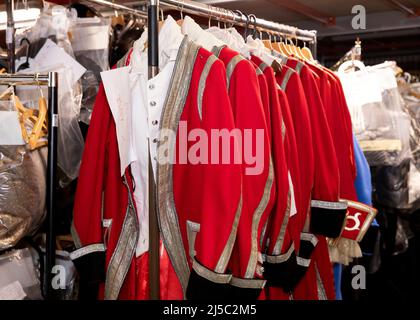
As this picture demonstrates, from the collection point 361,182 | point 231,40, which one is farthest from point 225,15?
point 361,182

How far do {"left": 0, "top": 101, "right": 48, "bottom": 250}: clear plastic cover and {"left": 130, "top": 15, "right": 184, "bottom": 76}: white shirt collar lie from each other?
17.7 inches

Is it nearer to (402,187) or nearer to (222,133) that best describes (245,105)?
(222,133)

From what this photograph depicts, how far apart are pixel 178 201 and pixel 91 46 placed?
1040mm

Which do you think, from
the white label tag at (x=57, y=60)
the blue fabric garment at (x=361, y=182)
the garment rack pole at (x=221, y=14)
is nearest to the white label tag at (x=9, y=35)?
the white label tag at (x=57, y=60)

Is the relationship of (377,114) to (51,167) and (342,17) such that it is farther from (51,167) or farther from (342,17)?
(51,167)

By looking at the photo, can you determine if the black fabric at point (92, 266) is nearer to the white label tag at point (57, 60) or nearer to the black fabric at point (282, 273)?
the black fabric at point (282, 273)

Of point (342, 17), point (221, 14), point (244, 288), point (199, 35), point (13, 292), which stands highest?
point (342, 17)

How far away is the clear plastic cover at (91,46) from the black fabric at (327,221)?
1058 millimetres

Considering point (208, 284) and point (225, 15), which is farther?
point (225, 15)

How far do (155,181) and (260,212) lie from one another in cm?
32

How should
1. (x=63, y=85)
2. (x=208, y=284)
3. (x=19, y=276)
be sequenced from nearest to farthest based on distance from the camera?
(x=208, y=284) → (x=19, y=276) → (x=63, y=85)

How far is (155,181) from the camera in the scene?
60.3 inches

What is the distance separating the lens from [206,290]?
140cm
